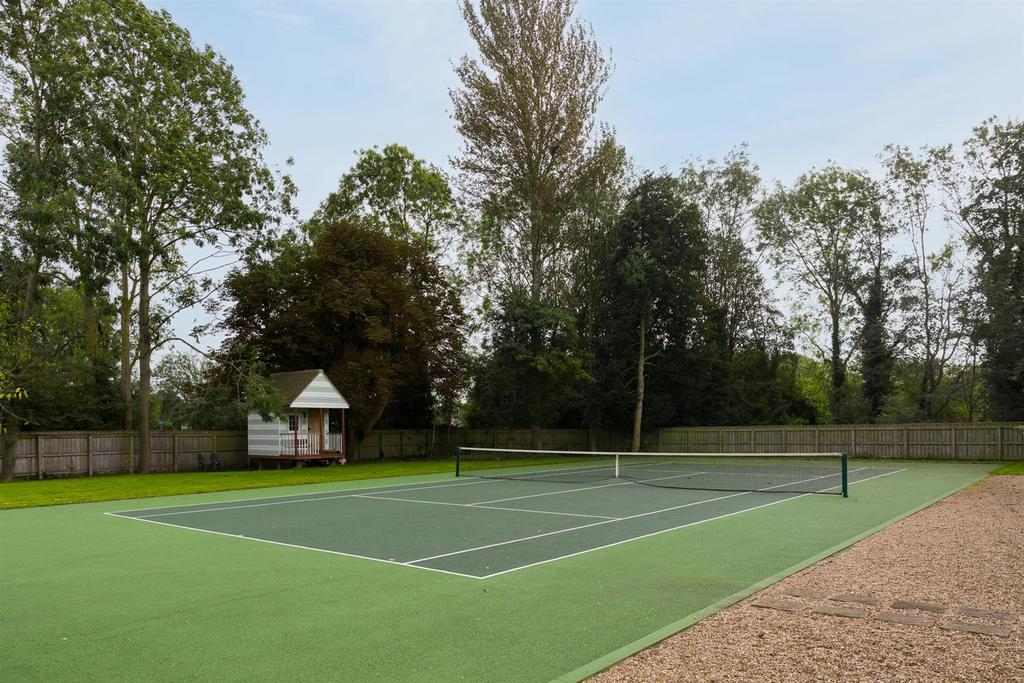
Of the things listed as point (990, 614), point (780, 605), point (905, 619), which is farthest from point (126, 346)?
point (990, 614)

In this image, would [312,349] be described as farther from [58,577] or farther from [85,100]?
[58,577]

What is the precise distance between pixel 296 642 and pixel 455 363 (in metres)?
31.1

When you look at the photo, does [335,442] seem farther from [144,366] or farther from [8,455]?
[8,455]

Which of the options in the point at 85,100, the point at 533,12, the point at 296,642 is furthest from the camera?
the point at 533,12

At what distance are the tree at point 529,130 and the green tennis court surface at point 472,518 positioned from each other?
17550mm

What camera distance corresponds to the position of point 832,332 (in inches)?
1797

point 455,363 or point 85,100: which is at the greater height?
point 85,100

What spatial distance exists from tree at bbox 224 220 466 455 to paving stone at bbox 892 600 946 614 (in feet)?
88.0

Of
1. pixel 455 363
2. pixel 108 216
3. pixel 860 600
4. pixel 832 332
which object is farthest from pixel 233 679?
pixel 832 332

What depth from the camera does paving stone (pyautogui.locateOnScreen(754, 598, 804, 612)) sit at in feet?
21.5

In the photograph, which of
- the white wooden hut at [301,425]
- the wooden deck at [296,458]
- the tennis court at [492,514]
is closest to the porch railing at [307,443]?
the white wooden hut at [301,425]

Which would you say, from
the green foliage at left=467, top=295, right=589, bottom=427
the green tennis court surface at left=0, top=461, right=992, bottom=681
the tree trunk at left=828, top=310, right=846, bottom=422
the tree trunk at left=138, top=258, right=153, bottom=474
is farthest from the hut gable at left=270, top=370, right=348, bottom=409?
the tree trunk at left=828, top=310, right=846, bottom=422

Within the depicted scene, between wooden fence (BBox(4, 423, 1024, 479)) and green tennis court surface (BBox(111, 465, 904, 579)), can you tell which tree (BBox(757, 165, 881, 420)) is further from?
green tennis court surface (BBox(111, 465, 904, 579))

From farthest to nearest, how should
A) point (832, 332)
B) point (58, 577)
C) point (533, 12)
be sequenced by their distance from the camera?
point (832, 332) → point (533, 12) → point (58, 577)
